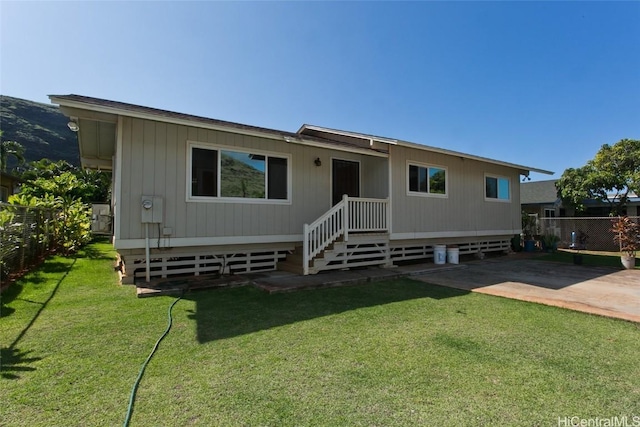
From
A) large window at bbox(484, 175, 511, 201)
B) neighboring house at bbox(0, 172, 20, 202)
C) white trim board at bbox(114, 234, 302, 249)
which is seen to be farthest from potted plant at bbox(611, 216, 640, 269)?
neighboring house at bbox(0, 172, 20, 202)

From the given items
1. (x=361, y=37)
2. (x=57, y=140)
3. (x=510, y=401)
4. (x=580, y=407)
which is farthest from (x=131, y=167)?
(x=57, y=140)

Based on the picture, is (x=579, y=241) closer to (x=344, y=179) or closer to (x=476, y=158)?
(x=476, y=158)

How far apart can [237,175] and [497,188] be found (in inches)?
370

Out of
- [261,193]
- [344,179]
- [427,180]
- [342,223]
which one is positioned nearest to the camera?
[261,193]

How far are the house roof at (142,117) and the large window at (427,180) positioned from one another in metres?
0.65

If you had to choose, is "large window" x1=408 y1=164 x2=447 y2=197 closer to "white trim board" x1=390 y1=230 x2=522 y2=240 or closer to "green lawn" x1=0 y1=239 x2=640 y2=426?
"white trim board" x1=390 y1=230 x2=522 y2=240

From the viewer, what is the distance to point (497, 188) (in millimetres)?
11570

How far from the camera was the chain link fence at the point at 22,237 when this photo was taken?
19.5 ft

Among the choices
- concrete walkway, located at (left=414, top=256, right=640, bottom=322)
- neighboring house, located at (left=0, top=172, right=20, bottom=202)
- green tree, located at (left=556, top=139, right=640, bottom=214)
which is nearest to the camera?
concrete walkway, located at (left=414, top=256, right=640, bottom=322)

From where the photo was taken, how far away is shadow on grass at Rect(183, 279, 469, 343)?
3.98m

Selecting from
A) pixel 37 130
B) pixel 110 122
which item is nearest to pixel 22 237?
pixel 110 122

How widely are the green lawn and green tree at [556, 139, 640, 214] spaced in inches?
688

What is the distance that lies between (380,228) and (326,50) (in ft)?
24.0

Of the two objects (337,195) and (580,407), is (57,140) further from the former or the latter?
(580,407)
